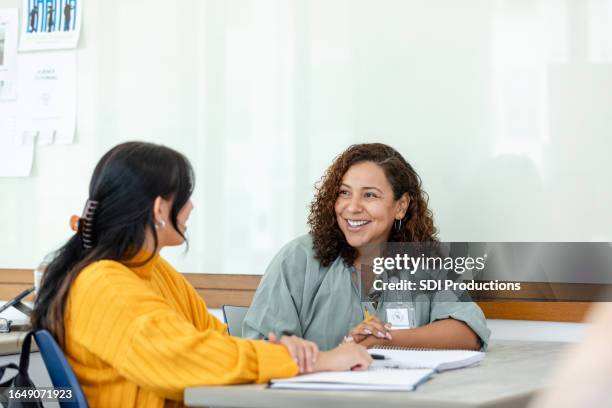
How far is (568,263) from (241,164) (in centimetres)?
118

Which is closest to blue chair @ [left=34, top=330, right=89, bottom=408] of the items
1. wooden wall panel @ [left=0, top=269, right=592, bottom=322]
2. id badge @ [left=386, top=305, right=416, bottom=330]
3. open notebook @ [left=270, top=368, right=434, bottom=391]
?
open notebook @ [left=270, top=368, right=434, bottom=391]

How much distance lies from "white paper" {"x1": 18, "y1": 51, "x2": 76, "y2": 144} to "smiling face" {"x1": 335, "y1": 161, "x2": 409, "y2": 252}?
1.32 metres

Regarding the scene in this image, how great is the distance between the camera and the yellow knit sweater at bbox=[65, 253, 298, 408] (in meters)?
1.57

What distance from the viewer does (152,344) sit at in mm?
1561

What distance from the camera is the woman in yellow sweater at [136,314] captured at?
5.15 ft

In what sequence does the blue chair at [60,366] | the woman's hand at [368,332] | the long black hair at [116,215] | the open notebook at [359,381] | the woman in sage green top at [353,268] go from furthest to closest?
the woman in sage green top at [353,268] → the woman's hand at [368,332] → the long black hair at [116,215] → the blue chair at [60,366] → the open notebook at [359,381]

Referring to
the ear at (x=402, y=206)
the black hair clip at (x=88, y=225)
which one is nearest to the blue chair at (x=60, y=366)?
the black hair clip at (x=88, y=225)

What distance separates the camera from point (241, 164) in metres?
3.08

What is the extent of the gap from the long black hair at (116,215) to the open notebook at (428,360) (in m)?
0.56

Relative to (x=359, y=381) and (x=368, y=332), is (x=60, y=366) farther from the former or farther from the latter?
(x=368, y=332)

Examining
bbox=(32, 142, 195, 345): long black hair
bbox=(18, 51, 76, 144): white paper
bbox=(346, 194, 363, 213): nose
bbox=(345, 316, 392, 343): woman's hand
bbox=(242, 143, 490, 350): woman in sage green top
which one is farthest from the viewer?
bbox=(18, 51, 76, 144): white paper

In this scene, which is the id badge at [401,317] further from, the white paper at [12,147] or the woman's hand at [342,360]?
the white paper at [12,147]

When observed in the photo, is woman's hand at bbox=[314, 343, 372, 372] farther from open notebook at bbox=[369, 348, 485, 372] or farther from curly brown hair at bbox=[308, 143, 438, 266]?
curly brown hair at bbox=[308, 143, 438, 266]

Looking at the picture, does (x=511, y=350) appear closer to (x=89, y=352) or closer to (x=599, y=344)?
(x=89, y=352)
